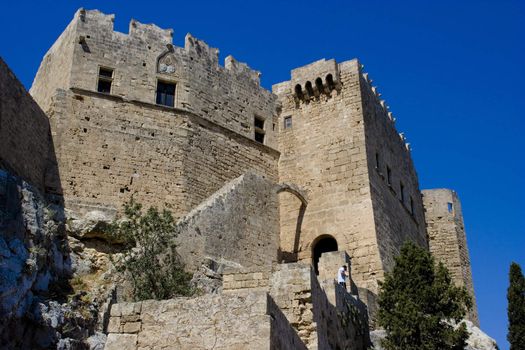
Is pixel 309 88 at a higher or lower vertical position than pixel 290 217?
higher

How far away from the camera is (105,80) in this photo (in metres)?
22.6

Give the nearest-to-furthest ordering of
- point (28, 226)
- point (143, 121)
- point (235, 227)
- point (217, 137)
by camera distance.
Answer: point (28, 226) → point (235, 227) → point (143, 121) → point (217, 137)

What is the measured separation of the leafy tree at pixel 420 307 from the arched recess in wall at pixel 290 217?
24.7 feet

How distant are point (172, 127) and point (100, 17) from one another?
4362 mm

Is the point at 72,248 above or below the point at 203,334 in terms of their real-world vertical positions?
above

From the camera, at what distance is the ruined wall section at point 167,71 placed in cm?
2264

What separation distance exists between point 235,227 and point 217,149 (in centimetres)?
454

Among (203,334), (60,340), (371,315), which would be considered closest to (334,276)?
(371,315)

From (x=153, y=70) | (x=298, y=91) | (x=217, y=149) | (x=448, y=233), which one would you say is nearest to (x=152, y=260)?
(x=217, y=149)

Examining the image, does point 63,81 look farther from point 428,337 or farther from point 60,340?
point 428,337

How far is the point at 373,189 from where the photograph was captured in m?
23.4

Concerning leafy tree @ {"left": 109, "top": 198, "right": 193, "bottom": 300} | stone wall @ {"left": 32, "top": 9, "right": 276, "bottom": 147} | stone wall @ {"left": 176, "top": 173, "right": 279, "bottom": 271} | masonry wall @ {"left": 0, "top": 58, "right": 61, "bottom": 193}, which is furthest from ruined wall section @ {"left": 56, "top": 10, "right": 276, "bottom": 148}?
leafy tree @ {"left": 109, "top": 198, "right": 193, "bottom": 300}

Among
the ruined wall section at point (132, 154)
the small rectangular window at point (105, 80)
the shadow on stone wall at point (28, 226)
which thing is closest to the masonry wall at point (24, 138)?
the shadow on stone wall at point (28, 226)

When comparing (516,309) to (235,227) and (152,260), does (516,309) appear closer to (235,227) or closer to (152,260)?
(235,227)
